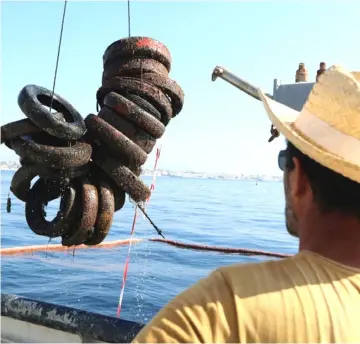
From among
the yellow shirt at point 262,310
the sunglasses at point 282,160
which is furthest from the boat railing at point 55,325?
the yellow shirt at point 262,310

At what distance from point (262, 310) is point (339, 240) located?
266 millimetres

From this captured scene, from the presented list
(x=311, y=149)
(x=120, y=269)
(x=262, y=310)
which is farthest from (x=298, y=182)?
(x=120, y=269)

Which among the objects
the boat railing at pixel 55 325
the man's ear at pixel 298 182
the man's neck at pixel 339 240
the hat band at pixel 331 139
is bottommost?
the boat railing at pixel 55 325

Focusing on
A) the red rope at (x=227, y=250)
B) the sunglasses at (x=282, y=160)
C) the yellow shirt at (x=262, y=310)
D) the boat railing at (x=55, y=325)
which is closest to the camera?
the yellow shirt at (x=262, y=310)

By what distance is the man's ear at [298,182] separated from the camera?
1240 mm

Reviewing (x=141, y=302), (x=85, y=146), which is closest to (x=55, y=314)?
(x=85, y=146)

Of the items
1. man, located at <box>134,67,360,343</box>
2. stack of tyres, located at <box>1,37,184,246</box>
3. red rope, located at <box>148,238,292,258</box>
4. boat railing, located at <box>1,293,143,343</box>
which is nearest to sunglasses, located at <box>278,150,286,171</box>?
man, located at <box>134,67,360,343</box>

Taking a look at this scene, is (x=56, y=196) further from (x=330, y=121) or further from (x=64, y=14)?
(x=330, y=121)

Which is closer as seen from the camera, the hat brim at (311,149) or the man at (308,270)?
the man at (308,270)

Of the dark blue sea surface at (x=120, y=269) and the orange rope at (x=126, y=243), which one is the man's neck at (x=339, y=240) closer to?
the dark blue sea surface at (x=120, y=269)

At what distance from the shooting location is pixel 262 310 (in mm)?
1062

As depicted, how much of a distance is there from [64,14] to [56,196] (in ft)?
3.58

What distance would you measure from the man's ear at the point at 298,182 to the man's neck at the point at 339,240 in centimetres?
9

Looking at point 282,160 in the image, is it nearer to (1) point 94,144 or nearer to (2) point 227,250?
(1) point 94,144
